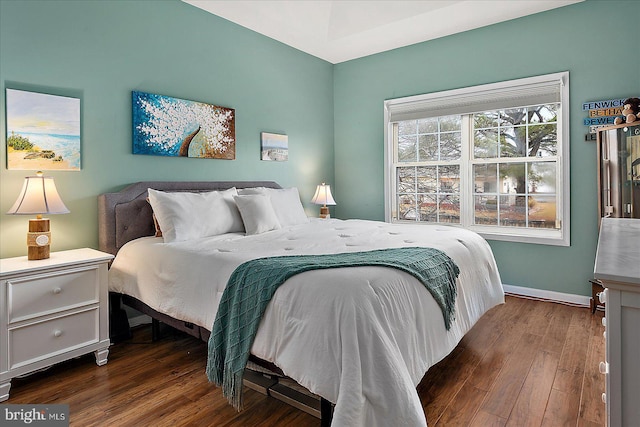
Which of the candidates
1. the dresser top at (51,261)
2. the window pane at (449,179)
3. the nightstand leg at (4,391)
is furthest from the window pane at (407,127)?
the nightstand leg at (4,391)

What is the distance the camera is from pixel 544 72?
3.62m

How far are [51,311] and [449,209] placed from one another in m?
3.74

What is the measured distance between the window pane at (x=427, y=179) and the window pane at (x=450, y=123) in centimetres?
45

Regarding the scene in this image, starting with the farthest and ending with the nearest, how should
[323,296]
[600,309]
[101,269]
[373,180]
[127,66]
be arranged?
1. [373,180]
2. [600,309]
3. [127,66]
4. [101,269]
5. [323,296]

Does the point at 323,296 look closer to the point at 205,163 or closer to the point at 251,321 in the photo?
the point at 251,321

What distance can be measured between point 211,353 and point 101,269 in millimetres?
1059

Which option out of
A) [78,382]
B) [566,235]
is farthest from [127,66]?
[566,235]

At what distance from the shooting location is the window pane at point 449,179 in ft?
14.1

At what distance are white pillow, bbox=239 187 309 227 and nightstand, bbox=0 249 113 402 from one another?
1385mm

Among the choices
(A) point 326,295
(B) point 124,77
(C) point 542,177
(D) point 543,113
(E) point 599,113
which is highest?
(B) point 124,77

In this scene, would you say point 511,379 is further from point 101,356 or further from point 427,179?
point 427,179

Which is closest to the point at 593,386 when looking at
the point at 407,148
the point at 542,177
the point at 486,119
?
the point at 542,177

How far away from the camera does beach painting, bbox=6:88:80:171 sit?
2455mm

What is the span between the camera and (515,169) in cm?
394
